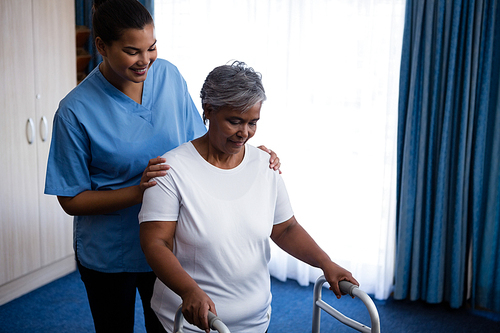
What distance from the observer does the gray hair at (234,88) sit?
1.15 metres

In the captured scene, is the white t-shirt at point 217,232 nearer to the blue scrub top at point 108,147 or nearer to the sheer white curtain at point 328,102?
the blue scrub top at point 108,147

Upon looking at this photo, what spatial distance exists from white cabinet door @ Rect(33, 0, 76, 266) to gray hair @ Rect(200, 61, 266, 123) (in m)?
2.19

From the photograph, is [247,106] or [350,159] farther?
[350,159]

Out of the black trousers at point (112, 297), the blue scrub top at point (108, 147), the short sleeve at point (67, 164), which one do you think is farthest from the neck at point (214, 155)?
the black trousers at point (112, 297)

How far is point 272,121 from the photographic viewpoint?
3.11 meters

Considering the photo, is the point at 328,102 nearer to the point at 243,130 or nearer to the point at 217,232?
the point at 243,130

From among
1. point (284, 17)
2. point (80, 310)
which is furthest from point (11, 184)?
point (284, 17)

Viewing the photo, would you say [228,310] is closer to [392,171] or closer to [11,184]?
[392,171]

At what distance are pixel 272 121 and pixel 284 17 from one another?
0.69m

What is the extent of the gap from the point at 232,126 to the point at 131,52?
14.5 inches

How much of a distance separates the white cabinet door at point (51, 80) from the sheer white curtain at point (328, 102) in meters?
0.77

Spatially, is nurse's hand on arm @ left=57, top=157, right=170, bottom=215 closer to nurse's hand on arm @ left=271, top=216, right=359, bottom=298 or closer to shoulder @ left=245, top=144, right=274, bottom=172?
shoulder @ left=245, top=144, right=274, bottom=172

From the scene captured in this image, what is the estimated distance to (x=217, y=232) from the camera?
115 centimetres

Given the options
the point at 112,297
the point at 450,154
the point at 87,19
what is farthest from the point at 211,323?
the point at 87,19
